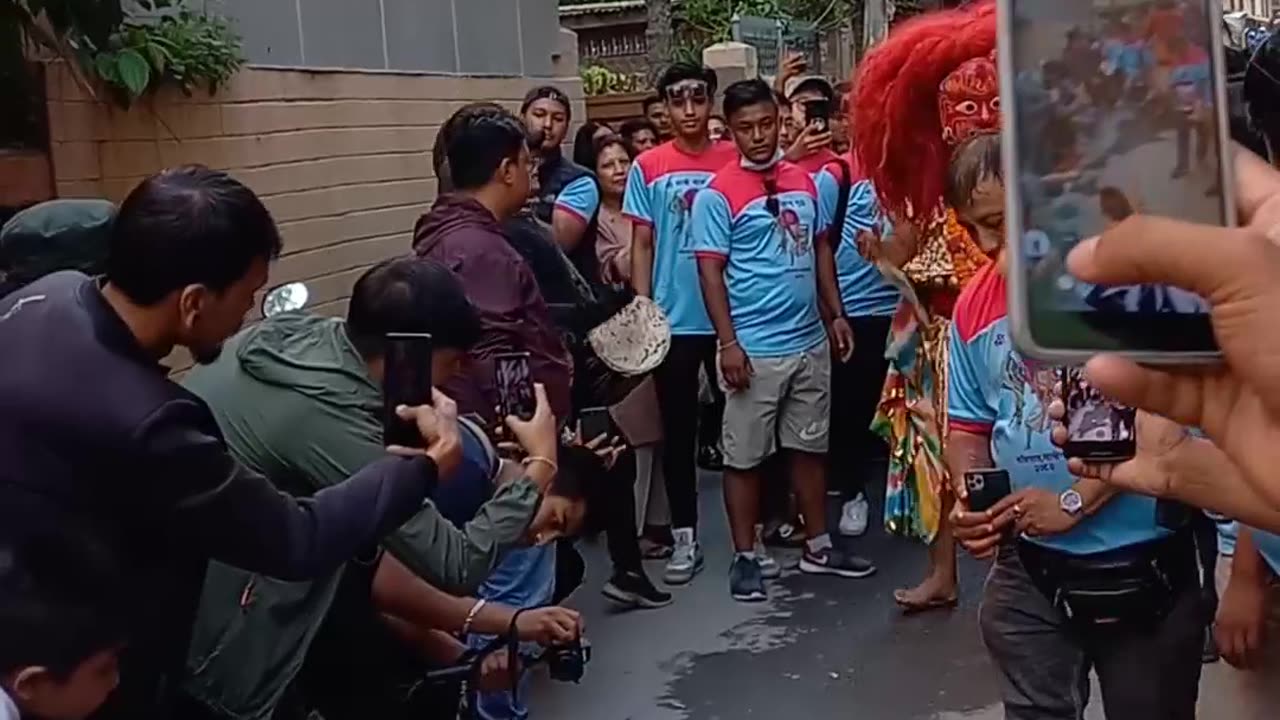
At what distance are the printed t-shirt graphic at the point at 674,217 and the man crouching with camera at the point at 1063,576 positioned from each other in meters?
3.23

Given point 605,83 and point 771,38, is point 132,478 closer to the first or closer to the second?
point 605,83

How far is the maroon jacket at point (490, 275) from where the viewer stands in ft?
14.7

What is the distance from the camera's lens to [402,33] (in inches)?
322

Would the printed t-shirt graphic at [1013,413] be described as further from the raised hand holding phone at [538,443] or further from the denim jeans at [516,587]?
the denim jeans at [516,587]

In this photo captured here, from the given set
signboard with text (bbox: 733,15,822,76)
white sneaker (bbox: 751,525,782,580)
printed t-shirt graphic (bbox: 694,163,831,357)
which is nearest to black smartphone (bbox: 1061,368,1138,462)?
printed t-shirt graphic (bbox: 694,163,831,357)

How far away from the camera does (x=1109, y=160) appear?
4.24ft

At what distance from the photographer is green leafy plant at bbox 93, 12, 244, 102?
5136 millimetres

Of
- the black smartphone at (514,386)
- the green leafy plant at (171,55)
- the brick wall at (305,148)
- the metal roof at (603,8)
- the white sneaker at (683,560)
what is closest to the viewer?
the black smartphone at (514,386)

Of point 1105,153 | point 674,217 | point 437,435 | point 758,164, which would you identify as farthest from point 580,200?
point 1105,153

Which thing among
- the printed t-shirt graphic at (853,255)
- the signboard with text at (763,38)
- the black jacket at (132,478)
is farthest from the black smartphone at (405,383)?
the signboard with text at (763,38)

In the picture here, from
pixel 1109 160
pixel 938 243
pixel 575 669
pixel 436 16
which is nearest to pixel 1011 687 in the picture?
pixel 575 669

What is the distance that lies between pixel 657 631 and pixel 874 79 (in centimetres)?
242

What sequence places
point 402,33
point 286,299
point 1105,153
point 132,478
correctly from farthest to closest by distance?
1. point 402,33
2. point 286,299
3. point 132,478
4. point 1105,153

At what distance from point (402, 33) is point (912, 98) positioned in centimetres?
470
